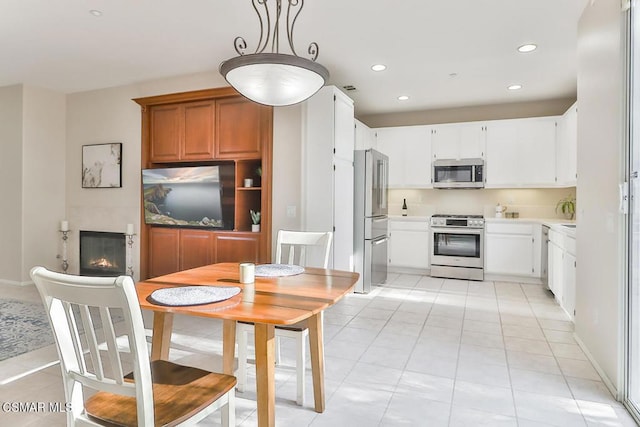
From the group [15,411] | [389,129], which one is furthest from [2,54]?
[389,129]

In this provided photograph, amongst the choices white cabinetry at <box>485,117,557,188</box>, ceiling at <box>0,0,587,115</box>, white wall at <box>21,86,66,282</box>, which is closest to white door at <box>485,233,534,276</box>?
white cabinetry at <box>485,117,557,188</box>

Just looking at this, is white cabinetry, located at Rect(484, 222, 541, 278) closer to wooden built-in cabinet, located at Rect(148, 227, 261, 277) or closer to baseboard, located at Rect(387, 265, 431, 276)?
baseboard, located at Rect(387, 265, 431, 276)

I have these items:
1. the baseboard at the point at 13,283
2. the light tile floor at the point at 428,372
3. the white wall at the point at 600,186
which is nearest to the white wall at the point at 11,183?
the baseboard at the point at 13,283

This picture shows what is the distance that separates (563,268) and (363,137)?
297 centimetres

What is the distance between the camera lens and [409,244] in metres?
5.97

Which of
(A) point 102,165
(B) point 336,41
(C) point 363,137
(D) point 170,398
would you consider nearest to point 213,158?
(A) point 102,165

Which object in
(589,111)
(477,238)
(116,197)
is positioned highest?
(589,111)

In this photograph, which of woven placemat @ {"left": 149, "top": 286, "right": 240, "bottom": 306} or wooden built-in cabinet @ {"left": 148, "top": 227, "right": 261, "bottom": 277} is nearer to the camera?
woven placemat @ {"left": 149, "top": 286, "right": 240, "bottom": 306}

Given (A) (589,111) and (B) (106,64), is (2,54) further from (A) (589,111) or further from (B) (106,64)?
(A) (589,111)

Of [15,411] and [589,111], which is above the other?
[589,111]

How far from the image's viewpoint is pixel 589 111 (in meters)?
2.79

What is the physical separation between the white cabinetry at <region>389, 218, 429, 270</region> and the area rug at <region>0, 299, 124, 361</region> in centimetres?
394

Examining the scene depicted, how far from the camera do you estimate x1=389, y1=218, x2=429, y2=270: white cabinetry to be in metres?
5.88

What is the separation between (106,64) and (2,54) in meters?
0.99
